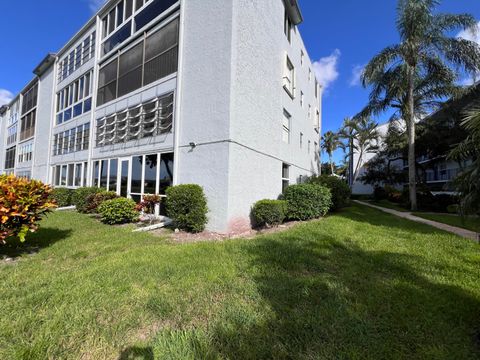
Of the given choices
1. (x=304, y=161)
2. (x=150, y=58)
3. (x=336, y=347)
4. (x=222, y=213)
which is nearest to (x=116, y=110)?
(x=150, y=58)

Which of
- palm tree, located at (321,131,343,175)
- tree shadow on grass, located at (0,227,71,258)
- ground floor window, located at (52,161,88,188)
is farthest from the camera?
palm tree, located at (321,131,343,175)

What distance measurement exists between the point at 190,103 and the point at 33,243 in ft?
20.9

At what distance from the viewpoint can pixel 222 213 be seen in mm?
7855

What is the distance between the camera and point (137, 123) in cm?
1135

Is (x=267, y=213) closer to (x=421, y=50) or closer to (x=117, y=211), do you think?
(x=117, y=211)

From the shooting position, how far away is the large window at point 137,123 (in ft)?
33.0

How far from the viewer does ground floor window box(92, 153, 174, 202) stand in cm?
981

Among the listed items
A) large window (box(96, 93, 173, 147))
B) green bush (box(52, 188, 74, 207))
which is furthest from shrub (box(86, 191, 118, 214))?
green bush (box(52, 188, 74, 207))

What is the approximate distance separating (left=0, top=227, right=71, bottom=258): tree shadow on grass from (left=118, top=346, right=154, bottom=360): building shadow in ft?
16.5

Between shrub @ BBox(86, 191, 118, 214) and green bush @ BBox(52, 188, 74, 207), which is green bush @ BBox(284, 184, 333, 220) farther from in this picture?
green bush @ BBox(52, 188, 74, 207)

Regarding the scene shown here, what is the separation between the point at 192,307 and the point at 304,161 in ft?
48.7

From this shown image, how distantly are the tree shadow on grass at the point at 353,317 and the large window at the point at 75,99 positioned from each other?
1642 centimetres

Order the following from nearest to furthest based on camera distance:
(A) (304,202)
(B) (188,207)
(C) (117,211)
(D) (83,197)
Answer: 1. (B) (188,207)
2. (C) (117,211)
3. (A) (304,202)
4. (D) (83,197)

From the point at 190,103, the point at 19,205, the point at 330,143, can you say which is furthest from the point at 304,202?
the point at 330,143
